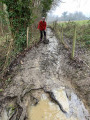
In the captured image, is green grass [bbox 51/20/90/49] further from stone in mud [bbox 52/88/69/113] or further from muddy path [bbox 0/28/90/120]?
stone in mud [bbox 52/88/69/113]

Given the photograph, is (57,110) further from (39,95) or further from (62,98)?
(39,95)

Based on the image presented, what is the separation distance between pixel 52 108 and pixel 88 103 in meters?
1.10

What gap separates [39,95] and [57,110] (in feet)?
2.51

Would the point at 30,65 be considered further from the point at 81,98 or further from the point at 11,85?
the point at 81,98

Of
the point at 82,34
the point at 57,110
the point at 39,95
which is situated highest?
the point at 82,34

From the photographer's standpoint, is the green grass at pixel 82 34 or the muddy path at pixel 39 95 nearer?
the muddy path at pixel 39 95

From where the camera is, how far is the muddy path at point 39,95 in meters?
2.66

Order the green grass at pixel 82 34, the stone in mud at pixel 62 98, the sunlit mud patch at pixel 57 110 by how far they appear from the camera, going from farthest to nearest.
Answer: the green grass at pixel 82 34, the stone in mud at pixel 62 98, the sunlit mud patch at pixel 57 110

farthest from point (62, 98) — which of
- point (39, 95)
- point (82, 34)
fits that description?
point (82, 34)

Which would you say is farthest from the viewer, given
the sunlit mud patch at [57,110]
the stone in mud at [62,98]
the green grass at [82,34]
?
the green grass at [82,34]

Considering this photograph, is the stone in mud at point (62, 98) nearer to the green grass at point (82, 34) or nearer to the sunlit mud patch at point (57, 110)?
the sunlit mud patch at point (57, 110)

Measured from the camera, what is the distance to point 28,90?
11.1 feet

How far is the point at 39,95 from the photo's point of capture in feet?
10.7

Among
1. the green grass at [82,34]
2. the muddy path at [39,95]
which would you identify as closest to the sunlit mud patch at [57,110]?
the muddy path at [39,95]
